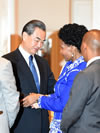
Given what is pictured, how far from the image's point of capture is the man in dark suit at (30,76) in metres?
2.50

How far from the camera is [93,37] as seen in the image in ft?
6.27

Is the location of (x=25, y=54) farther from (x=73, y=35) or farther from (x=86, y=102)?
(x=86, y=102)

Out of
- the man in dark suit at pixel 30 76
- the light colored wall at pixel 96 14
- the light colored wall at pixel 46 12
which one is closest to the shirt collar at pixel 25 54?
the man in dark suit at pixel 30 76

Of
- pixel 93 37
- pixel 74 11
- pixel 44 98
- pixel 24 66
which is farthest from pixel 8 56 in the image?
pixel 74 11

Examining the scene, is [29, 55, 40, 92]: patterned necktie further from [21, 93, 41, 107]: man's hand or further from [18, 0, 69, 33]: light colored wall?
[18, 0, 69, 33]: light colored wall

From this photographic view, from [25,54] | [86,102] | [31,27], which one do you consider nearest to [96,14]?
[31,27]

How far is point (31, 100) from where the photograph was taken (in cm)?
238

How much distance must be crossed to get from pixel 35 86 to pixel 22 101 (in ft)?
0.66

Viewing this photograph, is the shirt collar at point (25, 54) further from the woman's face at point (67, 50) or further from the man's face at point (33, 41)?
the woman's face at point (67, 50)

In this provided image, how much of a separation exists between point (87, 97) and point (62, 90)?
43cm

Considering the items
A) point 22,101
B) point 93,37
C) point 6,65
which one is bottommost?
point 22,101

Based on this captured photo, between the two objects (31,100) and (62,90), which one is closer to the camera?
(62,90)

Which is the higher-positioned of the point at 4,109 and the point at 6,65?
the point at 6,65

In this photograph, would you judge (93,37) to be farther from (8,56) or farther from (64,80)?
(8,56)
